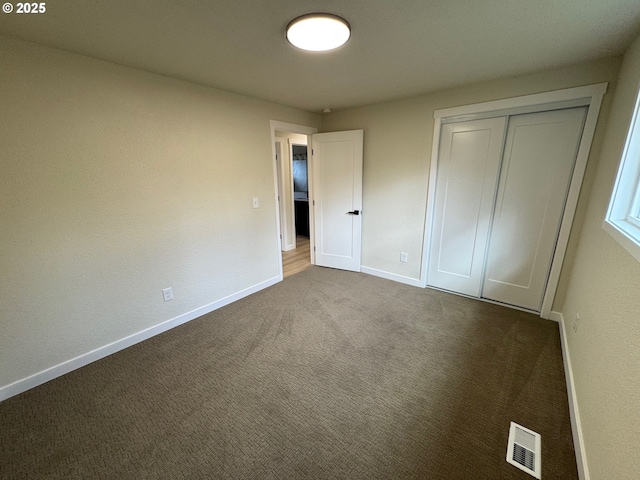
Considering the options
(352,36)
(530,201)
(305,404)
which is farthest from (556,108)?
(305,404)

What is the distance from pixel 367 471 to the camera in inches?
50.9

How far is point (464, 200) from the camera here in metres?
2.90

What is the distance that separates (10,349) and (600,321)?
11.9 ft

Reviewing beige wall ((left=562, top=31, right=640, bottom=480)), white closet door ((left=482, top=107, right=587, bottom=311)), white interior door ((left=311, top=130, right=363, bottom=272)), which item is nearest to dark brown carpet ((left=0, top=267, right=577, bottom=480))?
beige wall ((left=562, top=31, right=640, bottom=480))

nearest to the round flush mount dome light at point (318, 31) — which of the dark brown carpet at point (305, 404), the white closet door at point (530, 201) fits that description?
the white closet door at point (530, 201)

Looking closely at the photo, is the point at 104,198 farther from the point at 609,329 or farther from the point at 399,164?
the point at 609,329

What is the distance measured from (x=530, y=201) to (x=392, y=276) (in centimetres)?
174

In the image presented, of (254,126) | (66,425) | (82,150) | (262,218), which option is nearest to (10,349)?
(66,425)

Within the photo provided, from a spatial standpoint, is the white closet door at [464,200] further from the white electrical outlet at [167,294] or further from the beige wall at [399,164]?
the white electrical outlet at [167,294]

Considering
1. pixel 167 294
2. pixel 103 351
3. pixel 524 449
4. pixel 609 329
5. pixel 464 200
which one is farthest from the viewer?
pixel 464 200

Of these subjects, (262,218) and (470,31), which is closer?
(470,31)

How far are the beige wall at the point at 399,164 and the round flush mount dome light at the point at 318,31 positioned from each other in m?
1.71

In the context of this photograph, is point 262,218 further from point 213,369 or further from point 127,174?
point 213,369

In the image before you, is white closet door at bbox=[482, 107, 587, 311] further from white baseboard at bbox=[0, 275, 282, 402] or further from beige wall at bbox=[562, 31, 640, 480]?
white baseboard at bbox=[0, 275, 282, 402]
